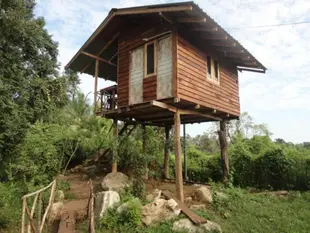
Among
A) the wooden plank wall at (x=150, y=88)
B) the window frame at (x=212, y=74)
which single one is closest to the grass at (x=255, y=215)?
the wooden plank wall at (x=150, y=88)

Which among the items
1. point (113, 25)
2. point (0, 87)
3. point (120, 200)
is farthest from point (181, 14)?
point (0, 87)

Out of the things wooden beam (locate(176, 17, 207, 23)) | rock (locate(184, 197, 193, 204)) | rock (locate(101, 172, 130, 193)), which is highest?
wooden beam (locate(176, 17, 207, 23))

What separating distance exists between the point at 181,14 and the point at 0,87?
10.0 m

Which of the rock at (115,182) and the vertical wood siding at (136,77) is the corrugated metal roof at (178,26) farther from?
the rock at (115,182)

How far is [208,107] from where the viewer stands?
954 centimetres

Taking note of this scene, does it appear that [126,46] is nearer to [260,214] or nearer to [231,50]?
[231,50]

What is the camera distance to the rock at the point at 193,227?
626 centimetres

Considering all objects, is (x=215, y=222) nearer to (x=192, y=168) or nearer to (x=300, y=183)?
(x=300, y=183)

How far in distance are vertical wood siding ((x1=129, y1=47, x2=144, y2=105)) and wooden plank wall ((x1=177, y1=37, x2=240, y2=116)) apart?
5.44ft

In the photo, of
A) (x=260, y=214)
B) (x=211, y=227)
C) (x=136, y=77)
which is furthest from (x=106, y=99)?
(x=260, y=214)

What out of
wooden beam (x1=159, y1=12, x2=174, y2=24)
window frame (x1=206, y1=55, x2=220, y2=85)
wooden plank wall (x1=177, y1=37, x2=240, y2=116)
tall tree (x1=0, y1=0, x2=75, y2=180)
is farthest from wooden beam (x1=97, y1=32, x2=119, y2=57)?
tall tree (x1=0, y1=0, x2=75, y2=180)

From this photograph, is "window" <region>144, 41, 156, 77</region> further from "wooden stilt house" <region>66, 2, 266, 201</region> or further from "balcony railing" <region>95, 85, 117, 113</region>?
"balcony railing" <region>95, 85, 117, 113</region>

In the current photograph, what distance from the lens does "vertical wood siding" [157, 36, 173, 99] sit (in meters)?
8.23

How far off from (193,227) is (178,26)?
20.7ft
